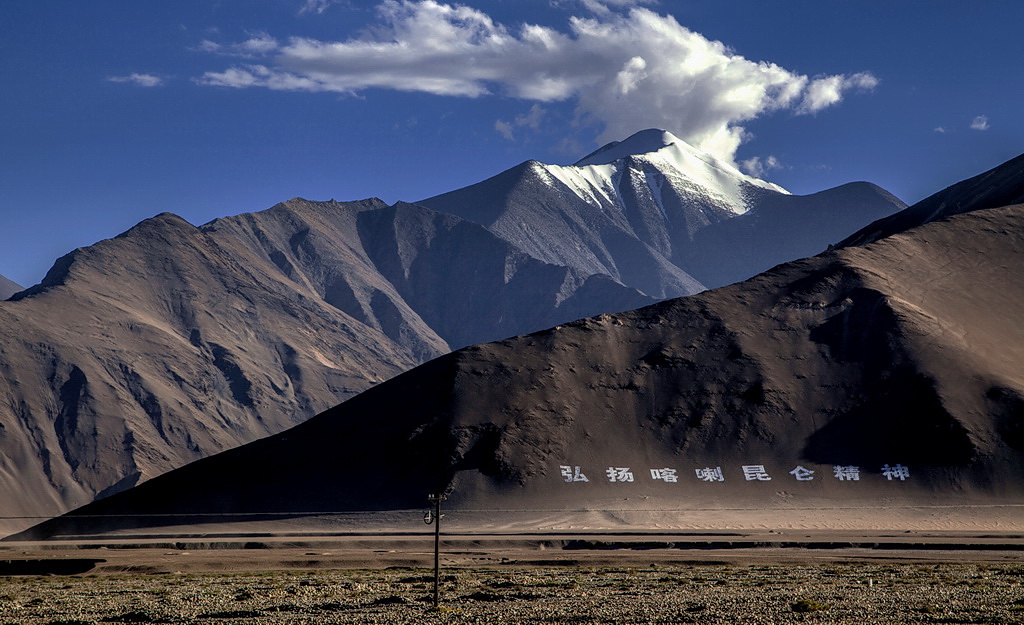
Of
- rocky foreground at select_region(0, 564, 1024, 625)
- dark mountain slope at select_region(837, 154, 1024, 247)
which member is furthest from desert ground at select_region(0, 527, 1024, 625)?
dark mountain slope at select_region(837, 154, 1024, 247)

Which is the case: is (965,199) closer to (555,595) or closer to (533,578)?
(533,578)

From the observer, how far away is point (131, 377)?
197250 mm

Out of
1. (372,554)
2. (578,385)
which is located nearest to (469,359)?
(578,385)

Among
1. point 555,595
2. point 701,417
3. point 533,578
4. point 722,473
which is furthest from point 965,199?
point 555,595

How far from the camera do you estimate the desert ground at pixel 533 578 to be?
136 ft

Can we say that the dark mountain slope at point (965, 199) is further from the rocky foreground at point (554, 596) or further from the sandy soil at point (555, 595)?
the rocky foreground at point (554, 596)

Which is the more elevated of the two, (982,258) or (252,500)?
(982,258)

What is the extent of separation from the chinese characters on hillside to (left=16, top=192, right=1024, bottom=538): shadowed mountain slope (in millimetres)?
202

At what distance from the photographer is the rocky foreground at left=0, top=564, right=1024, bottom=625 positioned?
40.2m

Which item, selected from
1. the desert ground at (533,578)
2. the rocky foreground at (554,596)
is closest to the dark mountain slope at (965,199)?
the desert ground at (533,578)

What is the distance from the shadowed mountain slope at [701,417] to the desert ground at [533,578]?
11115 mm

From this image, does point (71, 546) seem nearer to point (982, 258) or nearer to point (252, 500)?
point (252, 500)

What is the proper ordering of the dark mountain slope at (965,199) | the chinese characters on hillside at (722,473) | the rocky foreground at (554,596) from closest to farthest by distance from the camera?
the rocky foreground at (554,596) → the chinese characters on hillside at (722,473) → the dark mountain slope at (965,199)

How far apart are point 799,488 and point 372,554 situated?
127 ft
